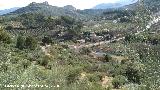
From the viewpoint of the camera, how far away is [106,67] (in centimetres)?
5444

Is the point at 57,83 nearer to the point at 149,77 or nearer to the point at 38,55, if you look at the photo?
the point at 149,77

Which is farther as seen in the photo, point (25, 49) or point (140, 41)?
point (25, 49)

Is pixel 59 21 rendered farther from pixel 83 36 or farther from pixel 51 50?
pixel 51 50

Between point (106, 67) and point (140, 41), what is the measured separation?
1727 inches

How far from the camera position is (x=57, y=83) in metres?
15.9

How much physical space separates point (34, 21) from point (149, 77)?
15826 cm

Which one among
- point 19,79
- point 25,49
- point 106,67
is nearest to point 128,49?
point 19,79

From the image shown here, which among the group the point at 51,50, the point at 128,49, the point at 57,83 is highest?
the point at 128,49

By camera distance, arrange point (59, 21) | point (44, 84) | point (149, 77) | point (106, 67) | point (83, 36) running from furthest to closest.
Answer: point (59, 21) → point (83, 36) → point (106, 67) → point (44, 84) → point (149, 77)

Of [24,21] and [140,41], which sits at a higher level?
[140,41]

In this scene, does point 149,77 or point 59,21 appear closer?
point 149,77

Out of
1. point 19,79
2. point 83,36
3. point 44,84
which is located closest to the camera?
point 19,79

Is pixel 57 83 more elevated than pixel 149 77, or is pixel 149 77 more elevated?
pixel 149 77

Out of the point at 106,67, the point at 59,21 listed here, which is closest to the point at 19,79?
the point at 106,67
